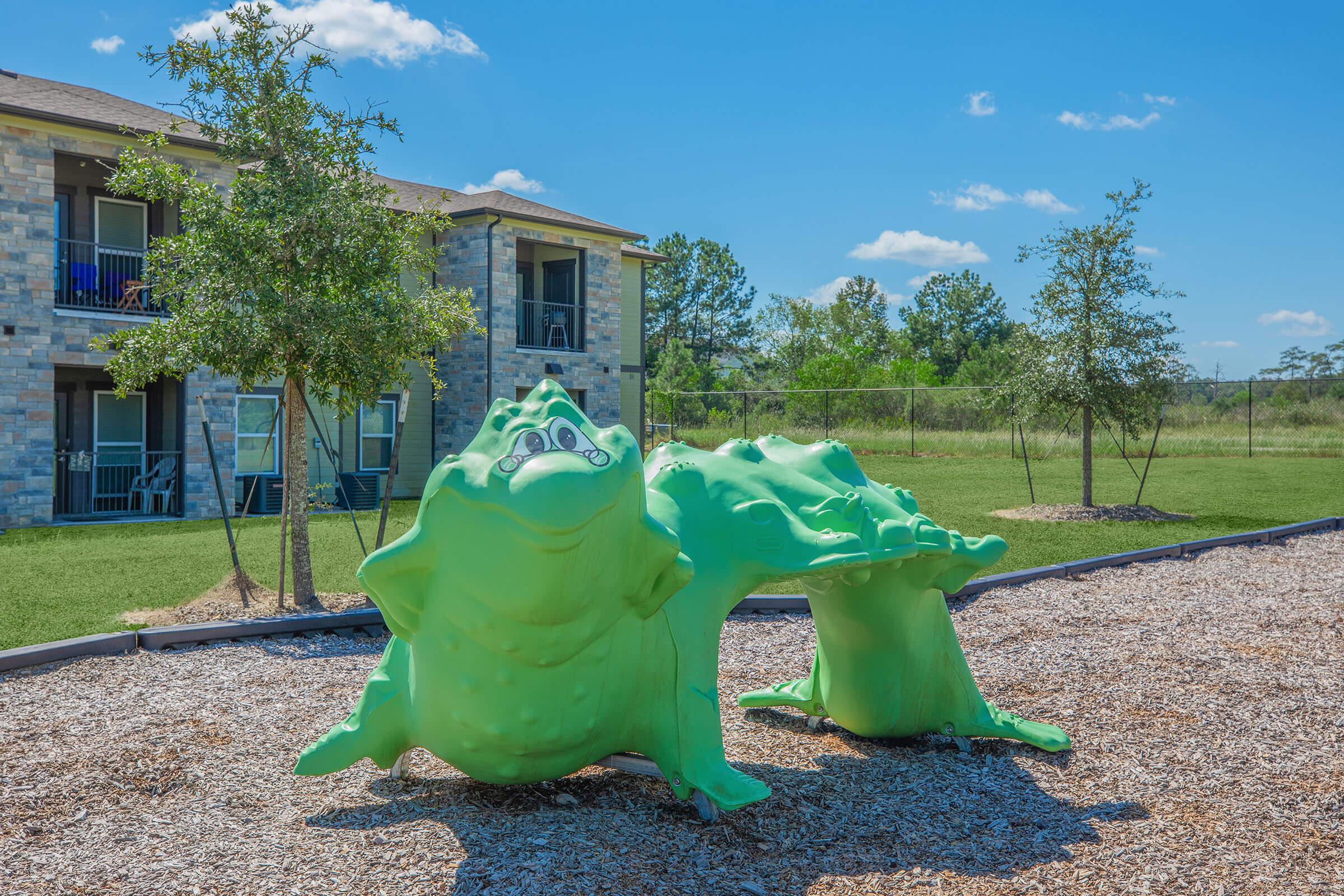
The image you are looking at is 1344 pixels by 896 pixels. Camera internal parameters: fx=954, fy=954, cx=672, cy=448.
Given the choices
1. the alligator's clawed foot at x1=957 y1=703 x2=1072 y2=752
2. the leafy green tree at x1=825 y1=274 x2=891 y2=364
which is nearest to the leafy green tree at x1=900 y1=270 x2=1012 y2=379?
the leafy green tree at x1=825 y1=274 x2=891 y2=364

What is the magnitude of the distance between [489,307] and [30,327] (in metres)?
8.14

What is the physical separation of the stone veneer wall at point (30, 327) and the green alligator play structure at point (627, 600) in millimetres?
12273

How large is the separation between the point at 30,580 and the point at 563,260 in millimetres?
15623

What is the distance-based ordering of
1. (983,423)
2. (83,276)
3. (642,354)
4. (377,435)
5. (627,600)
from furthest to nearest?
(983,423), (642,354), (377,435), (83,276), (627,600)

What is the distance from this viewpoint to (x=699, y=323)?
199 feet

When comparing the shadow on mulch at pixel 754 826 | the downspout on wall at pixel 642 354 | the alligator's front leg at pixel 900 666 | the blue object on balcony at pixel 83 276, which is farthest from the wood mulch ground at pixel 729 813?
the downspout on wall at pixel 642 354

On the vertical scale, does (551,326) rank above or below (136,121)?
below

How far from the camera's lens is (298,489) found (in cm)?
808

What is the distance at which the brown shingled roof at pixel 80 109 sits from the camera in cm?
1380

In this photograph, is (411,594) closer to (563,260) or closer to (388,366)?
(388,366)

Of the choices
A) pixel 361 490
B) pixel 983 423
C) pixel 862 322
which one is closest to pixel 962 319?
pixel 862 322

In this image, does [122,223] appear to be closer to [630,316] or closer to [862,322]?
[630,316]

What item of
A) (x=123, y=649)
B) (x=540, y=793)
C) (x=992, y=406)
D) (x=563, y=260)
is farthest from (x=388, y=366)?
(x=563, y=260)

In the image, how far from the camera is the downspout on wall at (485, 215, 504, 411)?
65.0 feet
